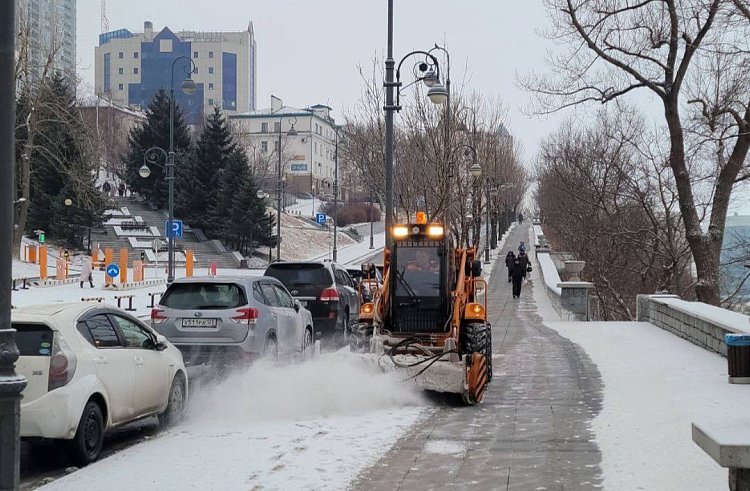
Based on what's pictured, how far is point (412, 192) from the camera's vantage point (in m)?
32.5

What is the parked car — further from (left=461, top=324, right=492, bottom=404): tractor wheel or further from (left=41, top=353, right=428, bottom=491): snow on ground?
(left=461, top=324, right=492, bottom=404): tractor wheel

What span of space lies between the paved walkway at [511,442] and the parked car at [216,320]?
3.09 metres

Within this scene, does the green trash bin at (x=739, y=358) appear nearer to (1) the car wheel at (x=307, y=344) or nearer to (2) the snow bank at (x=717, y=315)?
(2) the snow bank at (x=717, y=315)

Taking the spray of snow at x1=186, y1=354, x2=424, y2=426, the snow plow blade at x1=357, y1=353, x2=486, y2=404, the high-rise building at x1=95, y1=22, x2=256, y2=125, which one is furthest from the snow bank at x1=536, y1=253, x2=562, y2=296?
the high-rise building at x1=95, y1=22, x2=256, y2=125

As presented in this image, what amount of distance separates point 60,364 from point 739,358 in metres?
8.30

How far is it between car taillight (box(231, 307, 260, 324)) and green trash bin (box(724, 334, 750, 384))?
6.30 meters

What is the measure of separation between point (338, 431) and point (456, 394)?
2496 millimetres

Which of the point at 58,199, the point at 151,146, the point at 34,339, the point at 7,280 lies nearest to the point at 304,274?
the point at 34,339

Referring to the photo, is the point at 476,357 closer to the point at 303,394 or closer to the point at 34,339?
the point at 303,394

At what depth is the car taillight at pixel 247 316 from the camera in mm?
11586

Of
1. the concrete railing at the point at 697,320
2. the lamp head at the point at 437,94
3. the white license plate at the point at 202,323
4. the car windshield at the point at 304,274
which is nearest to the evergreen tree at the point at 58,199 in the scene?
the lamp head at the point at 437,94

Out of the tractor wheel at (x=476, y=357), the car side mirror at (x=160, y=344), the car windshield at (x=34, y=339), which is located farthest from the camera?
the tractor wheel at (x=476, y=357)

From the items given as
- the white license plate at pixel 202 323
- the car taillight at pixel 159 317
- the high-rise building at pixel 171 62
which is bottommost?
the white license plate at pixel 202 323

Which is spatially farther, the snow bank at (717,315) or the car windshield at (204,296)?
the snow bank at (717,315)
